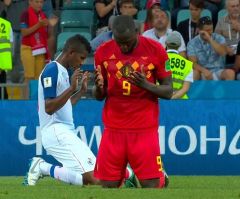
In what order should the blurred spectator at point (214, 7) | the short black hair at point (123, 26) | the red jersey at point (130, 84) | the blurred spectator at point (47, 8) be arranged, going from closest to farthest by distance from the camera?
the short black hair at point (123, 26), the red jersey at point (130, 84), the blurred spectator at point (214, 7), the blurred spectator at point (47, 8)

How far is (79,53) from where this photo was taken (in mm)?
12953

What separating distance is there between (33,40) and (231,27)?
3.55 meters

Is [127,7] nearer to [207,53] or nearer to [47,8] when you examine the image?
[207,53]

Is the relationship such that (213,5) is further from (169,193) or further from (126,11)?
(169,193)

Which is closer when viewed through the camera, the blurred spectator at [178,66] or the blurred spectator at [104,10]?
the blurred spectator at [178,66]

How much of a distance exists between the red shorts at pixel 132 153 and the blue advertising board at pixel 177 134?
520 cm

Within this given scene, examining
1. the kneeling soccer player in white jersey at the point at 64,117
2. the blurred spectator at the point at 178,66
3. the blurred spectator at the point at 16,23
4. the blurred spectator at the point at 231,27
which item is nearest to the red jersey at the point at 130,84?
the kneeling soccer player in white jersey at the point at 64,117

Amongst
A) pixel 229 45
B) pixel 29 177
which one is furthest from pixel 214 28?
pixel 29 177

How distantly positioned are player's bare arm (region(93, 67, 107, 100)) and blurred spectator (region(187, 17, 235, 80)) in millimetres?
7356

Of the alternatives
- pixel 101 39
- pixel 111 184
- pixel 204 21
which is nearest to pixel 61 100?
pixel 111 184

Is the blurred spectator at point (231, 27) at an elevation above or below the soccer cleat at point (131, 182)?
above

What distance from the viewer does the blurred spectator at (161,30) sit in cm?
1936

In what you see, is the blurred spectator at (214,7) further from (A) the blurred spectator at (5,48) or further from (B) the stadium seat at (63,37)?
(A) the blurred spectator at (5,48)

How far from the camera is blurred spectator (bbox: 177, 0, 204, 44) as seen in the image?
1995 cm
